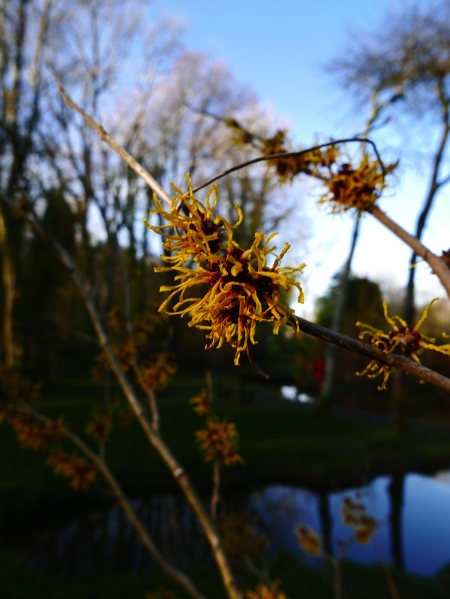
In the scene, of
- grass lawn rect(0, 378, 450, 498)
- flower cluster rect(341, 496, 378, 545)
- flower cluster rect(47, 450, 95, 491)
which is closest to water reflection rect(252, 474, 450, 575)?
grass lawn rect(0, 378, 450, 498)

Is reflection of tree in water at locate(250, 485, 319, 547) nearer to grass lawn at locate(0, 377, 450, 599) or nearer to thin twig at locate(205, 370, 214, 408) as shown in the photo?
grass lawn at locate(0, 377, 450, 599)

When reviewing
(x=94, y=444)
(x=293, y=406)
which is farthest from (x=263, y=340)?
(x=94, y=444)

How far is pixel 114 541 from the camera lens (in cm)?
624

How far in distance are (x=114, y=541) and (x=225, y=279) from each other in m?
6.78

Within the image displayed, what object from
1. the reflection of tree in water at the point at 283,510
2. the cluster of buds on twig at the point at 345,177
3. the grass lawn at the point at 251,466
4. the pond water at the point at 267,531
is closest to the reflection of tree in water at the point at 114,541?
the pond water at the point at 267,531

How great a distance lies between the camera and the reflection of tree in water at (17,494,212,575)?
566 cm

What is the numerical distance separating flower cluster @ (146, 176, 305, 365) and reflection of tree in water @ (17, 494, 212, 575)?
5.77 meters

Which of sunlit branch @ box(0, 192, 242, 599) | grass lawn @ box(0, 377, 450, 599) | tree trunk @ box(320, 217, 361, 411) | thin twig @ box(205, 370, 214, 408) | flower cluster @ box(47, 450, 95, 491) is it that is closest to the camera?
sunlit branch @ box(0, 192, 242, 599)

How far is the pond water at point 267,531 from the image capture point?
5.80m

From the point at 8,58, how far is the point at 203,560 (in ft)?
34.7

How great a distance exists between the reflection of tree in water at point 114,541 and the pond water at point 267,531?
1 centimetres

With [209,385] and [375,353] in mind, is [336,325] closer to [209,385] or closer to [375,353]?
[209,385]

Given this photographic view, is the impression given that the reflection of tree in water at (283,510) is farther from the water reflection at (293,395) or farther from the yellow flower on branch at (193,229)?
the water reflection at (293,395)

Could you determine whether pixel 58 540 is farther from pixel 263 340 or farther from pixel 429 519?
pixel 263 340
